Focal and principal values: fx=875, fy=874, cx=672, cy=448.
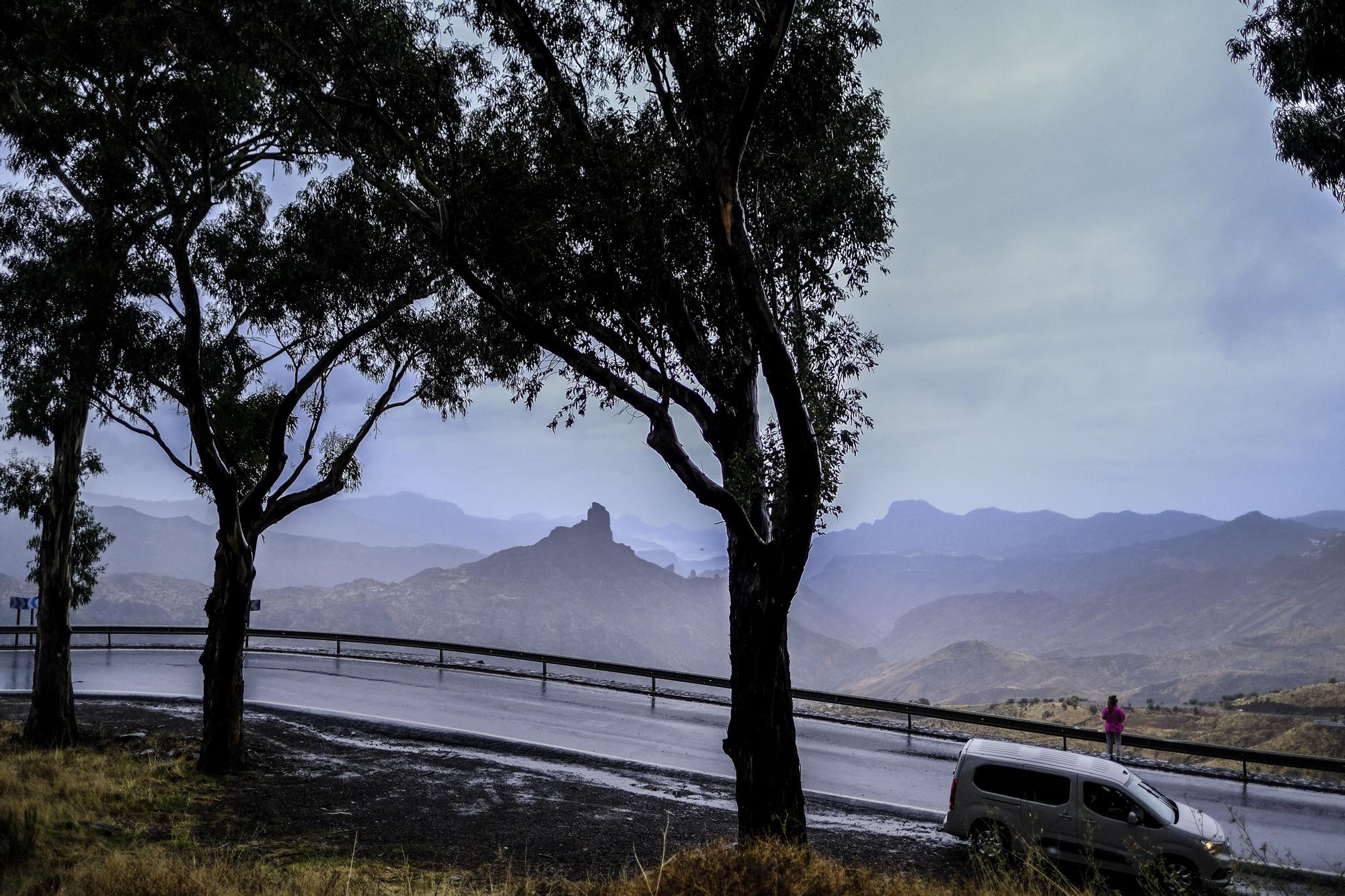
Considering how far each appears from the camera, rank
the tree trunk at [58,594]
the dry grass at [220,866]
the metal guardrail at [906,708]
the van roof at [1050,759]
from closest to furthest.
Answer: the dry grass at [220,866] < the van roof at [1050,759] < the tree trunk at [58,594] < the metal guardrail at [906,708]

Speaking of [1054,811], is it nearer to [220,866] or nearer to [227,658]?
[220,866]

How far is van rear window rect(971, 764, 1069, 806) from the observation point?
38.4 ft

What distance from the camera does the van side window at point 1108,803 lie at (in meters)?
11.3

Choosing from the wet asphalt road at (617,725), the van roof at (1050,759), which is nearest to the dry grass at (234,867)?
the van roof at (1050,759)

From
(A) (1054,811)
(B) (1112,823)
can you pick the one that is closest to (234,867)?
(A) (1054,811)

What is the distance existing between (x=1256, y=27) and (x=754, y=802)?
16.4 m

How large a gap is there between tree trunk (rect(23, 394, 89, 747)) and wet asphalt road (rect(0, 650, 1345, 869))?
626 cm

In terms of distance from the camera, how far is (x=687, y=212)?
11.8 meters

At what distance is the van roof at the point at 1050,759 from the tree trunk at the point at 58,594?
50.6 ft

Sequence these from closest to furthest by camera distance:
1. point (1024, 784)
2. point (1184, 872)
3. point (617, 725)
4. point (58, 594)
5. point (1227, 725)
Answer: point (1184, 872)
point (1024, 784)
point (58, 594)
point (617, 725)
point (1227, 725)

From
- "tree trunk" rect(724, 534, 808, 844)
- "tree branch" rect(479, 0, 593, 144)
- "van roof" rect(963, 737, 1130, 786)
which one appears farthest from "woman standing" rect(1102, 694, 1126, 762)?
"tree branch" rect(479, 0, 593, 144)

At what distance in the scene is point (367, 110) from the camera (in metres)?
12.1

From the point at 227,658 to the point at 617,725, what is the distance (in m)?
9.73

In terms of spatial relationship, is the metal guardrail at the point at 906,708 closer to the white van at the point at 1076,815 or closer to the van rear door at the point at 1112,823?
the white van at the point at 1076,815
